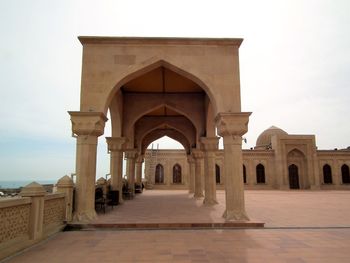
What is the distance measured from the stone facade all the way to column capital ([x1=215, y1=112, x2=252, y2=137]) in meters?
20.5

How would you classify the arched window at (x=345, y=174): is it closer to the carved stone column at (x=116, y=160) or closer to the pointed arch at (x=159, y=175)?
the pointed arch at (x=159, y=175)

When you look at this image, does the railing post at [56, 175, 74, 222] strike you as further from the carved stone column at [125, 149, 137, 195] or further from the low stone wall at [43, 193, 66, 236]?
the carved stone column at [125, 149, 137, 195]

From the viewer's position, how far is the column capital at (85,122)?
7602 millimetres

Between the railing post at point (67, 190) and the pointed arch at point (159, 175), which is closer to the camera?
the railing post at point (67, 190)

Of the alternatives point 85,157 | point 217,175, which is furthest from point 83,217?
point 217,175

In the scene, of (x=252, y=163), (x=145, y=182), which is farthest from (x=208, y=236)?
(x=252, y=163)

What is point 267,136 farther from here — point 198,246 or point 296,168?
point 198,246

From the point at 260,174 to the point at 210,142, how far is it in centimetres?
1909

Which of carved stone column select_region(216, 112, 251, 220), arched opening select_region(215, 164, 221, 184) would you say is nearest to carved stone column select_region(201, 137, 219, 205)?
carved stone column select_region(216, 112, 251, 220)

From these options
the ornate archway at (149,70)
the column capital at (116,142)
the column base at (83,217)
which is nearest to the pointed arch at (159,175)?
the column capital at (116,142)

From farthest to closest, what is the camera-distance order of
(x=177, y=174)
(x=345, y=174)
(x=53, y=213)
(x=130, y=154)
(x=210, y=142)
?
(x=345, y=174), (x=177, y=174), (x=130, y=154), (x=210, y=142), (x=53, y=213)

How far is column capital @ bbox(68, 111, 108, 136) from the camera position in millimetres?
7602

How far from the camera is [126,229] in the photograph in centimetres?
677

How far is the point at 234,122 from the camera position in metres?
7.72
